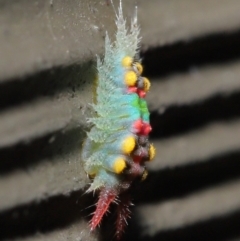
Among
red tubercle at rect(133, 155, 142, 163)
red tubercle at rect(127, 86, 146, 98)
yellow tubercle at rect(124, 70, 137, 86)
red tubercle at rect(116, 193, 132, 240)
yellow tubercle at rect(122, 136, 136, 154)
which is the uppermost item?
yellow tubercle at rect(124, 70, 137, 86)

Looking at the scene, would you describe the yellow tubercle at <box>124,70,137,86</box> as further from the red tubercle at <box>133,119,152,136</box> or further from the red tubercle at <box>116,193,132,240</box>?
the red tubercle at <box>116,193,132,240</box>

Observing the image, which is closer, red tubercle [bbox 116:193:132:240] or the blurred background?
the blurred background

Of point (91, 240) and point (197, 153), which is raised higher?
point (197, 153)

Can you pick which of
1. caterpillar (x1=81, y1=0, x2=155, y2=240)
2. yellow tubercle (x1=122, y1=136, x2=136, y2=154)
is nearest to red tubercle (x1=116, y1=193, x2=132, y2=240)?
caterpillar (x1=81, y1=0, x2=155, y2=240)

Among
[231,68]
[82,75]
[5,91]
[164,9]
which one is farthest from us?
[231,68]

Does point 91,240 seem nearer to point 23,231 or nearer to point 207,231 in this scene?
point 23,231

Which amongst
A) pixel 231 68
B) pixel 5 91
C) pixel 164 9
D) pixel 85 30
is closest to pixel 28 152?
pixel 5 91

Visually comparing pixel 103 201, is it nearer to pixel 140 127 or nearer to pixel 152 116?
pixel 140 127

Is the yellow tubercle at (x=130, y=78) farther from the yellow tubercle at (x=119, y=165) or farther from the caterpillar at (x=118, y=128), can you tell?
the yellow tubercle at (x=119, y=165)

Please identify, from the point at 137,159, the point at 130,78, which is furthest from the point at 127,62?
the point at 137,159
